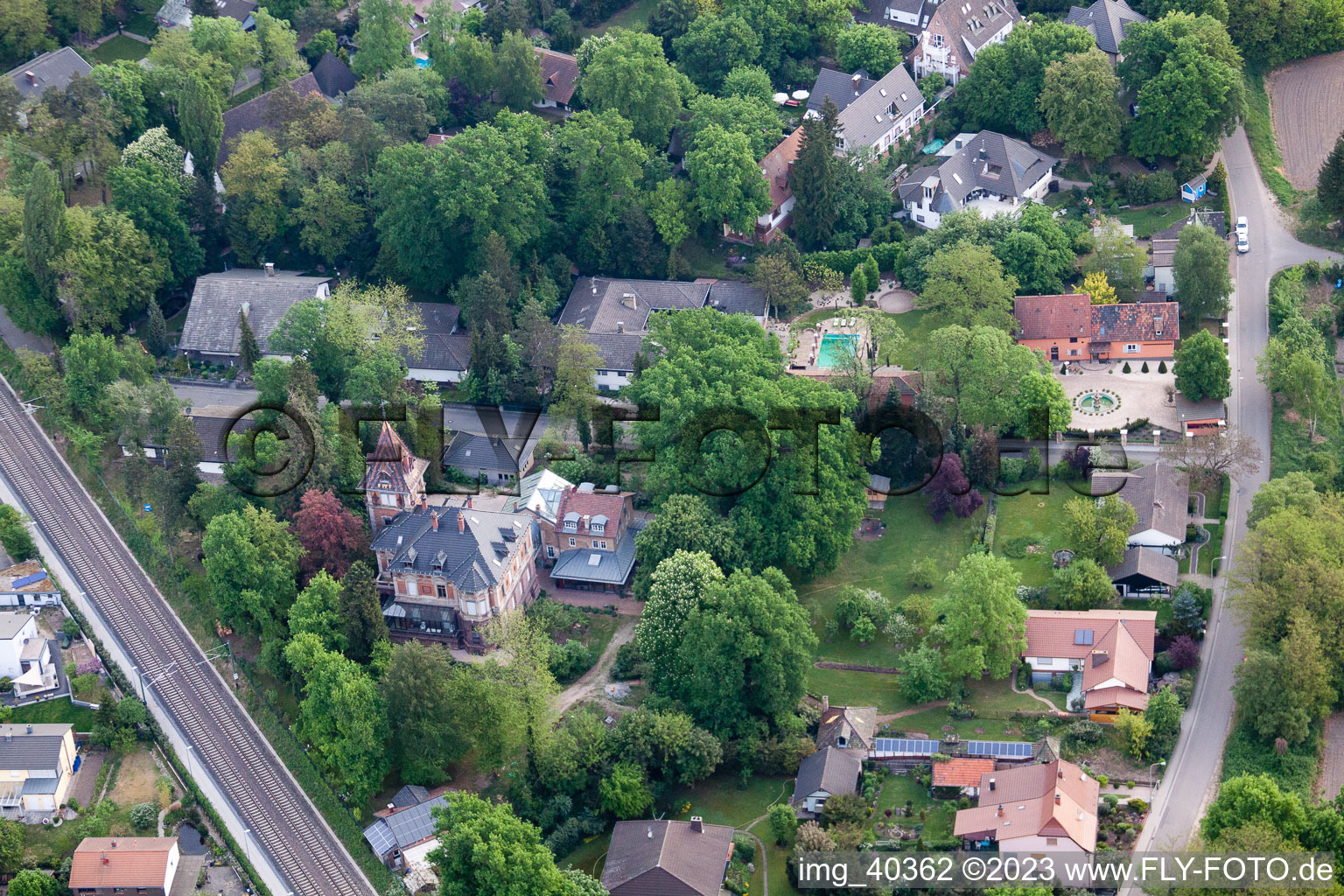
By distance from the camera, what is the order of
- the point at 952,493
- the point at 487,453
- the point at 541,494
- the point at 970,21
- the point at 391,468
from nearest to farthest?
the point at 391,468 < the point at 952,493 < the point at 541,494 < the point at 487,453 < the point at 970,21

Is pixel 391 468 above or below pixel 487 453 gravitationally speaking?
above

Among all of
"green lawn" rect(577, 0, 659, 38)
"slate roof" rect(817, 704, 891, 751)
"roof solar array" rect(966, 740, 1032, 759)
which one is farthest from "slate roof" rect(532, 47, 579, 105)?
"roof solar array" rect(966, 740, 1032, 759)

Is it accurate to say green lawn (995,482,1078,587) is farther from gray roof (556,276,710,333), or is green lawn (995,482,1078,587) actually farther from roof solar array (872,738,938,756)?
gray roof (556,276,710,333)

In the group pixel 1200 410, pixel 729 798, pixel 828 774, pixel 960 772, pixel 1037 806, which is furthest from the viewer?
pixel 1200 410

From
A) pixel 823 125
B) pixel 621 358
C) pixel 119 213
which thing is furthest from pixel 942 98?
pixel 119 213

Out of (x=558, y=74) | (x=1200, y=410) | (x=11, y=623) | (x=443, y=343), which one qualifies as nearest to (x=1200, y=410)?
(x=1200, y=410)

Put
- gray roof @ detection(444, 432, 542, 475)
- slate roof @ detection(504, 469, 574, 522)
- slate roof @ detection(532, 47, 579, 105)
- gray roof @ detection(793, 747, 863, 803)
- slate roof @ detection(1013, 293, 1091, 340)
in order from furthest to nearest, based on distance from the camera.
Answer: slate roof @ detection(532, 47, 579, 105) < slate roof @ detection(1013, 293, 1091, 340) < gray roof @ detection(444, 432, 542, 475) < slate roof @ detection(504, 469, 574, 522) < gray roof @ detection(793, 747, 863, 803)

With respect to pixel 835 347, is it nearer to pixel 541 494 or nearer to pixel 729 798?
pixel 541 494
